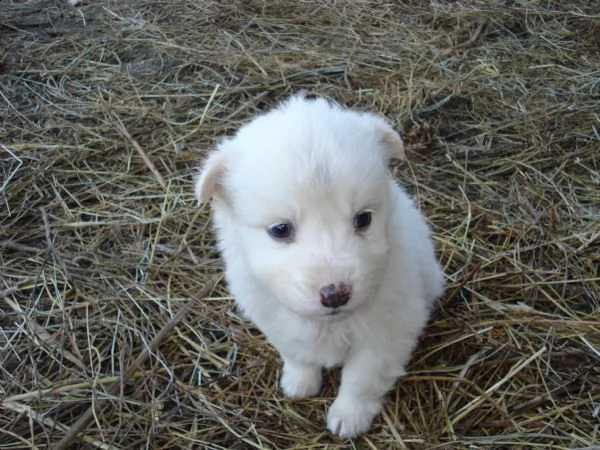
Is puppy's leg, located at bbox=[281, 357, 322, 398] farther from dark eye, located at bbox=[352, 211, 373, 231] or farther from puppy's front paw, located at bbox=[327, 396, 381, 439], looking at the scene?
dark eye, located at bbox=[352, 211, 373, 231]

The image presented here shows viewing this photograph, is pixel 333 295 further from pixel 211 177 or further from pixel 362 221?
pixel 211 177

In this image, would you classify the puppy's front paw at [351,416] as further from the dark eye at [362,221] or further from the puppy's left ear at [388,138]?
the puppy's left ear at [388,138]

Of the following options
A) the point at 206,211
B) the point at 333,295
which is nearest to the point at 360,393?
the point at 333,295

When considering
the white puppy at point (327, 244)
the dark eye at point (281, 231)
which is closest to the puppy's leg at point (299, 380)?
the white puppy at point (327, 244)

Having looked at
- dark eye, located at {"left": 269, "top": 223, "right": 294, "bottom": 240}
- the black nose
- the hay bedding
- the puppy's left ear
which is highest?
the puppy's left ear

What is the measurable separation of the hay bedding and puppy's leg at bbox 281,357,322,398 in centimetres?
7

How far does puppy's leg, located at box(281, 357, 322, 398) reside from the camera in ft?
10.3

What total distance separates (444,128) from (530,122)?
65 centimetres

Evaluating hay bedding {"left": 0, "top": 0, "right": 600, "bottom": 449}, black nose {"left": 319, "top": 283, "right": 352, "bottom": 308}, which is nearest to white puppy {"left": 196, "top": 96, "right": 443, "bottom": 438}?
black nose {"left": 319, "top": 283, "right": 352, "bottom": 308}

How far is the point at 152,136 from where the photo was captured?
5.00 meters

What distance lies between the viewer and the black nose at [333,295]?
217 cm

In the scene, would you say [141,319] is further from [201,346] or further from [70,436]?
[70,436]

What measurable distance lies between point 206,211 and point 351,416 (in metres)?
1.90

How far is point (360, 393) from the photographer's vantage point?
9.68 ft
